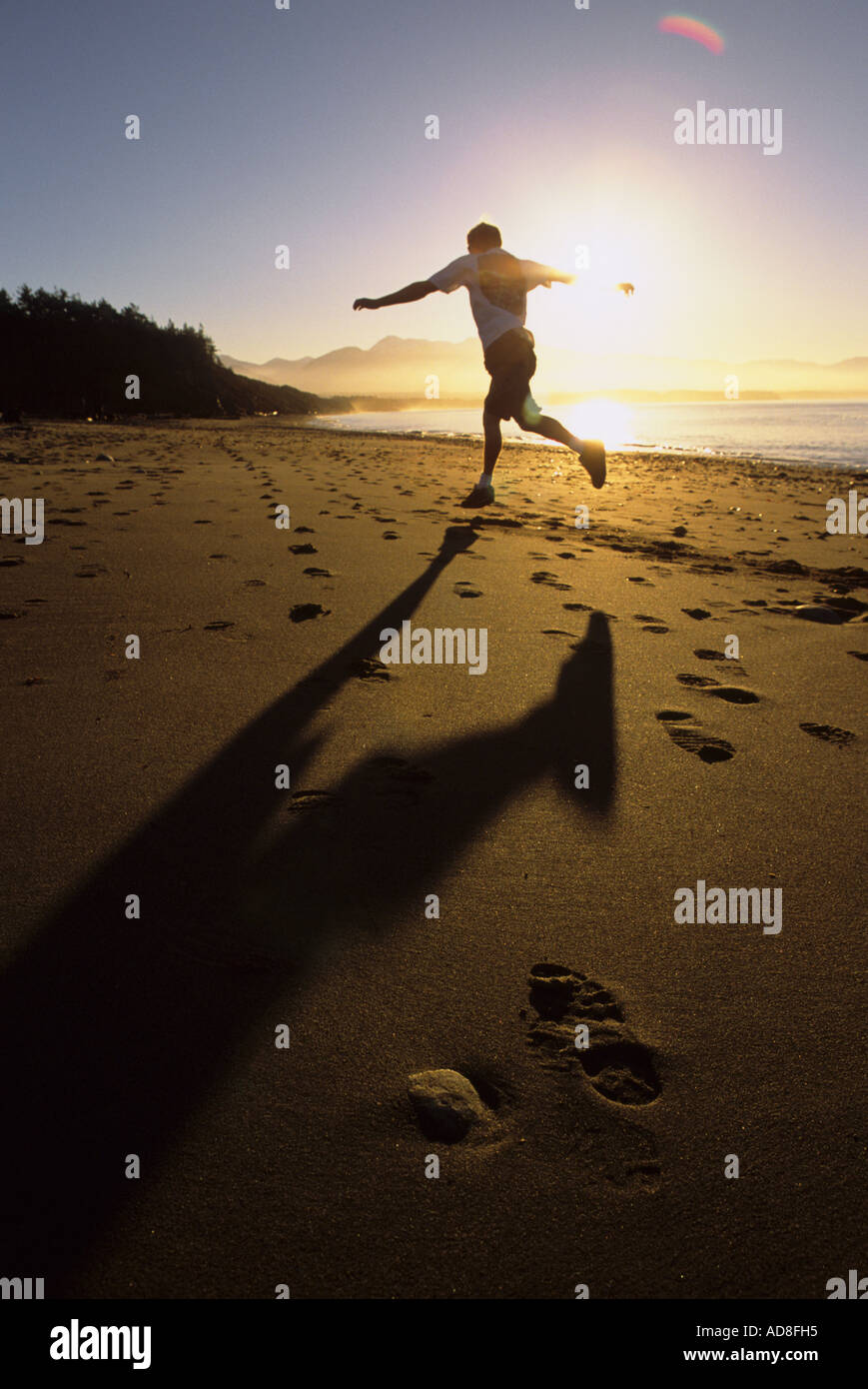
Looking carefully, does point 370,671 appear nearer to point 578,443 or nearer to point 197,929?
point 197,929

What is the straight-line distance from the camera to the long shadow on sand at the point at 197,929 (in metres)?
1.10

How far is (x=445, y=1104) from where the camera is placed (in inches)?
47.7

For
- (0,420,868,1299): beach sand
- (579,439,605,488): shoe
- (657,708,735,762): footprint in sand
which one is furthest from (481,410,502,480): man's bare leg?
(657,708,735,762): footprint in sand

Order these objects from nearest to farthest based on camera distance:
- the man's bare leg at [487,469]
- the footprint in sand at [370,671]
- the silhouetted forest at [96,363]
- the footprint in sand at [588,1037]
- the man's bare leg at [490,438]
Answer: the footprint in sand at [588,1037]
the footprint in sand at [370,671]
the man's bare leg at [490,438]
the man's bare leg at [487,469]
the silhouetted forest at [96,363]

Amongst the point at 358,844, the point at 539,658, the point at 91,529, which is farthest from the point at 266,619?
the point at 91,529

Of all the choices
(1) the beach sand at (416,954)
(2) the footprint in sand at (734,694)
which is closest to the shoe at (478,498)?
(1) the beach sand at (416,954)

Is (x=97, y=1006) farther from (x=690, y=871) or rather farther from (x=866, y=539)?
(x=866, y=539)

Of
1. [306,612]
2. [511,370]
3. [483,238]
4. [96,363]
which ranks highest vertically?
[96,363]

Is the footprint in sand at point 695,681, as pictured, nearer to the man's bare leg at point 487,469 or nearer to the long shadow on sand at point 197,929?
the long shadow on sand at point 197,929

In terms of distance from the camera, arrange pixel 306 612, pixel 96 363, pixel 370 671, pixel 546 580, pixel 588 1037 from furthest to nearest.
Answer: pixel 96 363, pixel 546 580, pixel 306 612, pixel 370 671, pixel 588 1037

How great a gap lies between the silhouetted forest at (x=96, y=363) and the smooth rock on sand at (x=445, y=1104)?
1775 inches

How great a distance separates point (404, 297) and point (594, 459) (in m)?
1.90

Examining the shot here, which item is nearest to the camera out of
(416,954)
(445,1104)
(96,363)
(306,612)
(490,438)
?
(445,1104)

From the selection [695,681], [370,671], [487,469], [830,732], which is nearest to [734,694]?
[695,681]
